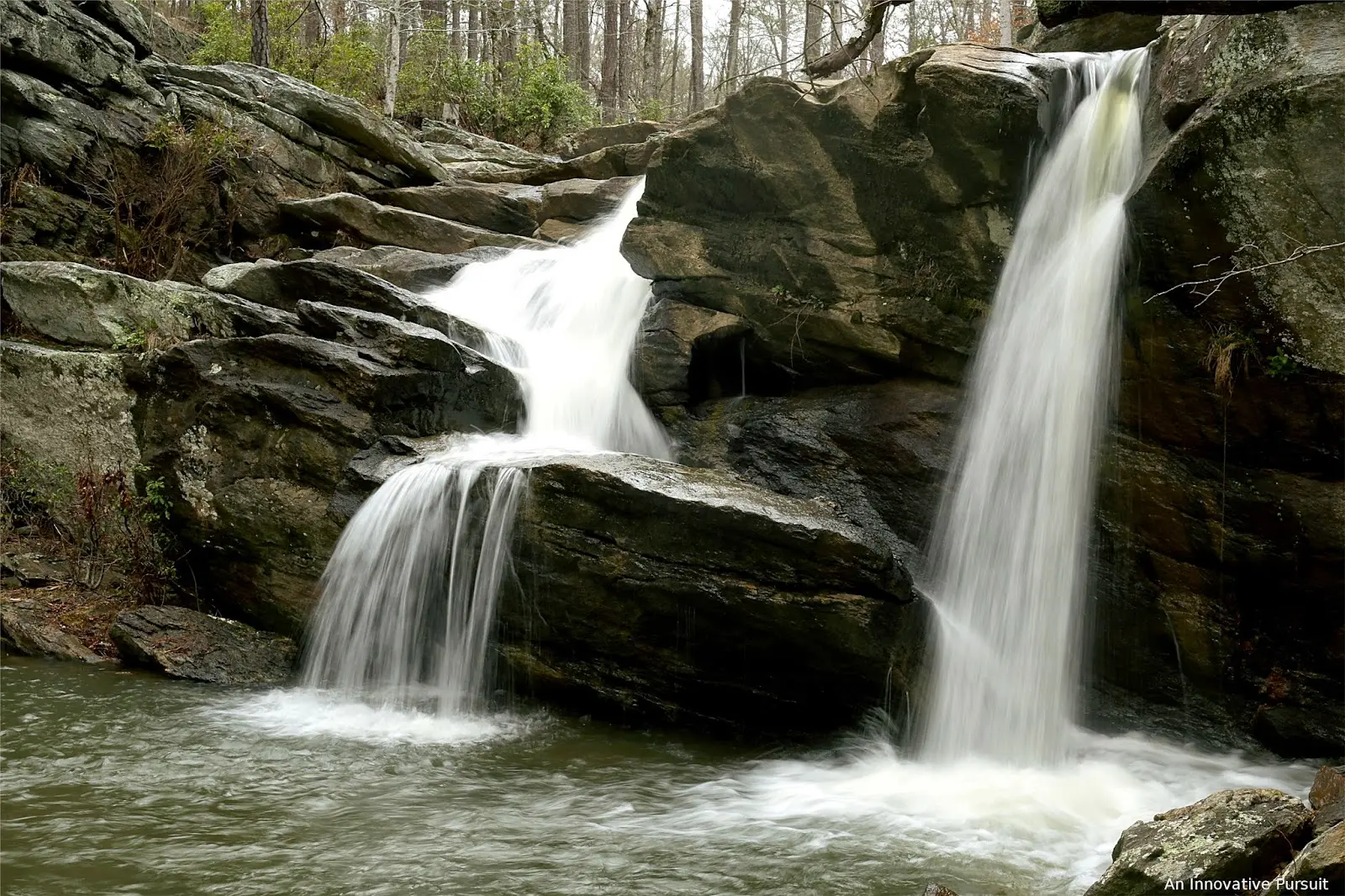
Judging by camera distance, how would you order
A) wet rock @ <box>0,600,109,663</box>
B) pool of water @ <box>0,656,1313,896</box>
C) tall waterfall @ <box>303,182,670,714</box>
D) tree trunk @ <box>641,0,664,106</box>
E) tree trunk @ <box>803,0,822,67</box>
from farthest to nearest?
tree trunk @ <box>641,0,664,106</box>, wet rock @ <box>0,600,109,663</box>, tall waterfall @ <box>303,182,670,714</box>, tree trunk @ <box>803,0,822,67</box>, pool of water @ <box>0,656,1313,896</box>

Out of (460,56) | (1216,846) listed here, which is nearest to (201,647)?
(1216,846)

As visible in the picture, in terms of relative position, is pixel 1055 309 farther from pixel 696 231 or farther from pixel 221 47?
pixel 221 47

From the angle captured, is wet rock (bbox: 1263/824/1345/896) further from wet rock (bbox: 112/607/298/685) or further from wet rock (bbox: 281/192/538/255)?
wet rock (bbox: 281/192/538/255)

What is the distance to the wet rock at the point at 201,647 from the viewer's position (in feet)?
24.0

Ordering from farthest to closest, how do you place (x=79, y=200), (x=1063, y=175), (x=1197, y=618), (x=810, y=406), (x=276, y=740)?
(x=79, y=200) < (x=810, y=406) < (x=1063, y=175) < (x=1197, y=618) < (x=276, y=740)

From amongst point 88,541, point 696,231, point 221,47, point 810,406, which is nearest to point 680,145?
point 696,231

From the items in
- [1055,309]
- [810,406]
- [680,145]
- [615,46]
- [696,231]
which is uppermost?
[615,46]

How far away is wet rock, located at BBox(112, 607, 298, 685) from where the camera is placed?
732cm

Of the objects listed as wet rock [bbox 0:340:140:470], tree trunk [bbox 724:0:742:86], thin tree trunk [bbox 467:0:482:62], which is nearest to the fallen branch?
wet rock [bbox 0:340:140:470]

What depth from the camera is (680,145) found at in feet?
28.2

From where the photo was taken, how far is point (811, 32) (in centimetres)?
2200

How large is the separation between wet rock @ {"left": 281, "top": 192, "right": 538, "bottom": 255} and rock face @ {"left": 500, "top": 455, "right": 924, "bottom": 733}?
668 centimetres

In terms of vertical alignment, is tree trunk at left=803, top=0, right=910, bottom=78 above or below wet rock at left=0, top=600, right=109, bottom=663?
above

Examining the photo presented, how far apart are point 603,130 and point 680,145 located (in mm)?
9025
